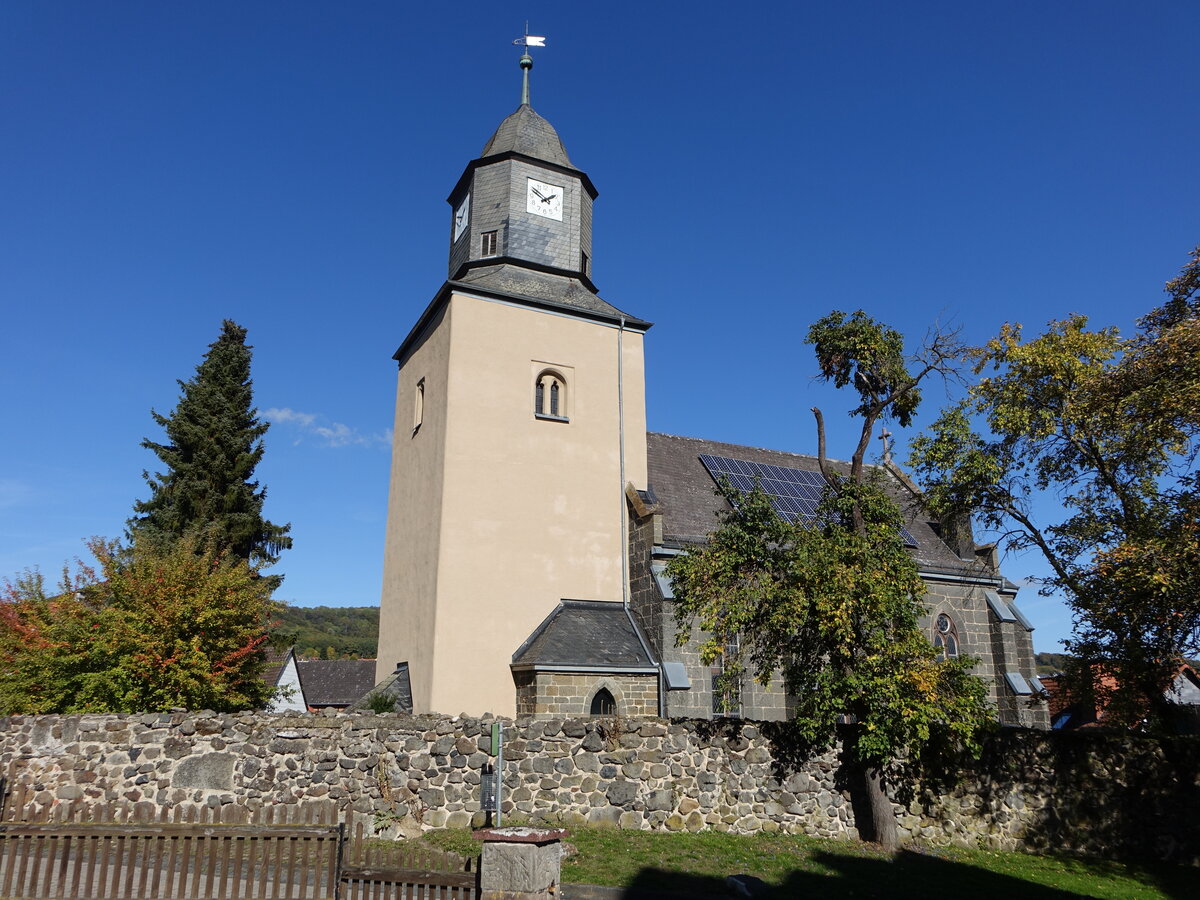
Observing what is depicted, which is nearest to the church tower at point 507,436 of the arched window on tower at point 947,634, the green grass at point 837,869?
the green grass at point 837,869

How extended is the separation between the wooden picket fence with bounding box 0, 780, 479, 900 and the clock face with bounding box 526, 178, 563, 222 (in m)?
18.2

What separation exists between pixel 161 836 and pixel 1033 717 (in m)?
22.4

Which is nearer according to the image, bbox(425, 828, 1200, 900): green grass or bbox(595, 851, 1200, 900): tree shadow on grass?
bbox(595, 851, 1200, 900): tree shadow on grass

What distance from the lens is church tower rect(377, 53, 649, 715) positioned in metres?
19.0

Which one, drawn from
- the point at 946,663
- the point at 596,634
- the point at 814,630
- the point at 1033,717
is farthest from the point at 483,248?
the point at 1033,717

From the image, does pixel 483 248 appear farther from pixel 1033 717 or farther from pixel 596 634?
pixel 1033 717

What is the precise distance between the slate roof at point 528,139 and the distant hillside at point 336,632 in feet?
185

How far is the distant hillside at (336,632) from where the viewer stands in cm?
8612

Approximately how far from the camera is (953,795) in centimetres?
1401

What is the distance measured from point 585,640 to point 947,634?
36.3 ft

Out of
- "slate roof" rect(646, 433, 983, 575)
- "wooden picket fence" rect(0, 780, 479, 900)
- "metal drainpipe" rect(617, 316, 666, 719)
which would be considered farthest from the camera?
"slate roof" rect(646, 433, 983, 575)

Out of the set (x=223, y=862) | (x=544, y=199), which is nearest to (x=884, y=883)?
(x=223, y=862)

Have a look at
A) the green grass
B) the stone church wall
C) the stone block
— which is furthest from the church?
the stone block

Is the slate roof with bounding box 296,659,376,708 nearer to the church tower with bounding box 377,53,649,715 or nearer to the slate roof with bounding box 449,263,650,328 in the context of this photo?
the church tower with bounding box 377,53,649,715
